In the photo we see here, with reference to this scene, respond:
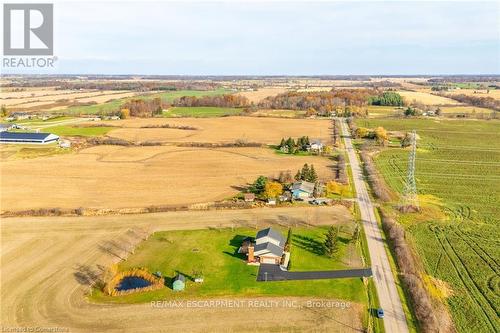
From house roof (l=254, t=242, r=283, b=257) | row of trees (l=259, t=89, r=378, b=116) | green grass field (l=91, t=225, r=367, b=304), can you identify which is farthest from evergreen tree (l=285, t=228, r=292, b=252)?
row of trees (l=259, t=89, r=378, b=116)

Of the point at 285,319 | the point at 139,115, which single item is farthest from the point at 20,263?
the point at 139,115

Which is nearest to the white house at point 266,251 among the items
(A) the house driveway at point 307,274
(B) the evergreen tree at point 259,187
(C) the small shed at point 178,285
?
(A) the house driveway at point 307,274

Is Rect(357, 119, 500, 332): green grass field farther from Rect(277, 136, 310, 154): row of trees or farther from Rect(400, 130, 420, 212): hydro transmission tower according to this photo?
Rect(277, 136, 310, 154): row of trees

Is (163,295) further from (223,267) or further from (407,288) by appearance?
(407,288)

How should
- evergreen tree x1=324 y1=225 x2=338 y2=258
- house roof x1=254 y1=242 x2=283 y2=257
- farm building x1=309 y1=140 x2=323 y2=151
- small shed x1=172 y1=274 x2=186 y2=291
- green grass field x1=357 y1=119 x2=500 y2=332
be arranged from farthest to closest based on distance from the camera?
farm building x1=309 y1=140 x2=323 y2=151 → evergreen tree x1=324 y1=225 x2=338 y2=258 → house roof x1=254 y1=242 x2=283 y2=257 → small shed x1=172 y1=274 x2=186 y2=291 → green grass field x1=357 y1=119 x2=500 y2=332

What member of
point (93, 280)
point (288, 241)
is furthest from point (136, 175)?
point (288, 241)
